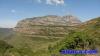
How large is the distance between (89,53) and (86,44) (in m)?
10.5

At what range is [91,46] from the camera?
193 ft

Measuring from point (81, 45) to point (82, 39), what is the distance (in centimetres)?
215

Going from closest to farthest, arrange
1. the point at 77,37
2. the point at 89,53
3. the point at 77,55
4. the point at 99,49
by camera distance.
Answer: the point at 77,55 < the point at 89,53 < the point at 99,49 < the point at 77,37

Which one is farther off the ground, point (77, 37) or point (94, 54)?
point (77, 37)

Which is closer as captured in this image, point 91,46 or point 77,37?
point 91,46

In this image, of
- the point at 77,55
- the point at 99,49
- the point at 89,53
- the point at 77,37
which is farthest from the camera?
the point at 77,37

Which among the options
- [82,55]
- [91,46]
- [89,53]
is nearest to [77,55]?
[82,55]

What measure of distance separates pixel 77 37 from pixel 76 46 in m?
3.49

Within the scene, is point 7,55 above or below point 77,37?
below

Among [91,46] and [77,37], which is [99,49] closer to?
[91,46]

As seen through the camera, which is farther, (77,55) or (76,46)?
(76,46)

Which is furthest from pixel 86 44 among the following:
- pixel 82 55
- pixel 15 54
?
pixel 15 54

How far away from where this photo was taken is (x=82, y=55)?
47531mm

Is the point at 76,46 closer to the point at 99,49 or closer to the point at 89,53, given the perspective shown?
the point at 99,49
